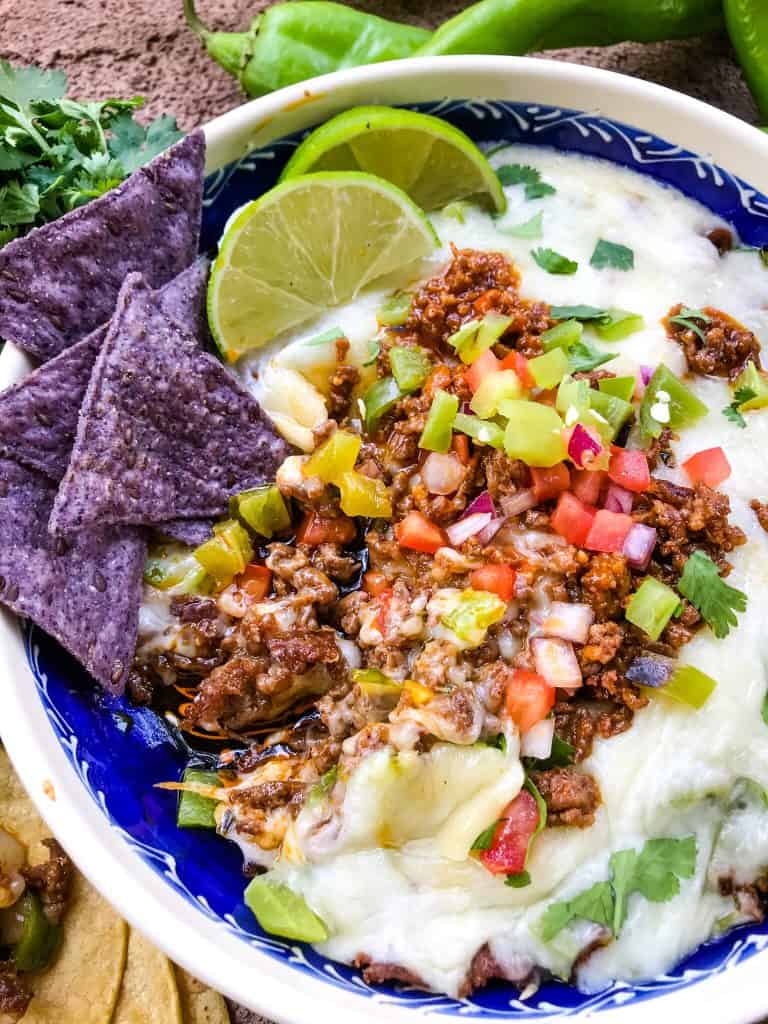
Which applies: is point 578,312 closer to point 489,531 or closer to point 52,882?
point 489,531

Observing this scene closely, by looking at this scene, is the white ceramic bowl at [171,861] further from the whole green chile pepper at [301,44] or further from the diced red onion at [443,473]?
the diced red onion at [443,473]

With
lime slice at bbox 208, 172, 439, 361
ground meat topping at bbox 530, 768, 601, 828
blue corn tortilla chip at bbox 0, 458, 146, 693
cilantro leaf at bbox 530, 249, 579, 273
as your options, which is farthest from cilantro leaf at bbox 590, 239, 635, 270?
blue corn tortilla chip at bbox 0, 458, 146, 693

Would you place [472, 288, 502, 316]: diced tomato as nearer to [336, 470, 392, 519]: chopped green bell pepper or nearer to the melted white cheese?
[336, 470, 392, 519]: chopped green bell pepper

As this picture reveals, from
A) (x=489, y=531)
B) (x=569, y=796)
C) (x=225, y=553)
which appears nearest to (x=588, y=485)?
(x=489, y=531)

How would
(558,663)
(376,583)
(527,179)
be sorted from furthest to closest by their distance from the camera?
(527,179) < (376,583) < (558,663)

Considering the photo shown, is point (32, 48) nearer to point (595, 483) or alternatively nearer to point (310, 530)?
point (310, 530)

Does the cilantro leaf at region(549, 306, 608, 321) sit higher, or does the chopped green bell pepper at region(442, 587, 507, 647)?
the cilantro leaf at region(549, 306, 608, 321)

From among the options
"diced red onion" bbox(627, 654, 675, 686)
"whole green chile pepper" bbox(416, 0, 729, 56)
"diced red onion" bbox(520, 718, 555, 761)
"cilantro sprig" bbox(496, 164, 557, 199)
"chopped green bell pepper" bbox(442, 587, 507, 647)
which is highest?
"whole green chile pepper" bbox(416, 0, 729, 56)
